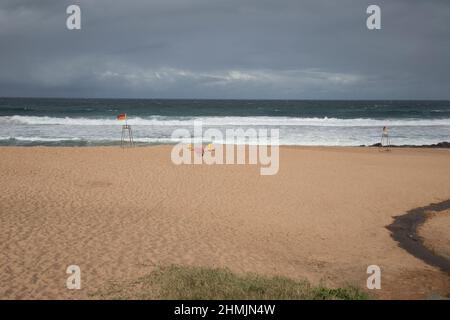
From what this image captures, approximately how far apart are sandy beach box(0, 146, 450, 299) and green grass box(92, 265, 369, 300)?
48 cm

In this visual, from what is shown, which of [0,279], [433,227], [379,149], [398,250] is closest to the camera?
[0,279]

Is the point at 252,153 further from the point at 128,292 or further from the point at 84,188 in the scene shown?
the point at 128,292

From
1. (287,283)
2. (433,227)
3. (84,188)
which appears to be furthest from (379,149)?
(287,283)

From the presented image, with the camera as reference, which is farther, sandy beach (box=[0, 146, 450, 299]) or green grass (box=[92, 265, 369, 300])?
sandy beach (box=[0, 146, 450, 299])

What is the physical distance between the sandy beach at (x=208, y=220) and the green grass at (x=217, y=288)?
1.59 ft

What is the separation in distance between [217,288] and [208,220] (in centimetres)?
454

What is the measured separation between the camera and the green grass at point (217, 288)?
18.8 feet

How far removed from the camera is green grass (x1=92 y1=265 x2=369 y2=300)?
18.8 feet

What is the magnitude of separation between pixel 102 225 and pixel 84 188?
412cm

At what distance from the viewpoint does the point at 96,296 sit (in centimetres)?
593

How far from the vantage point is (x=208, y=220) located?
34.3 feet

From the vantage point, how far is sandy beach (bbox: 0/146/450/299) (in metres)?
7.06

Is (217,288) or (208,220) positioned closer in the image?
(217,288)

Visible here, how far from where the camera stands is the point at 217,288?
595cm
